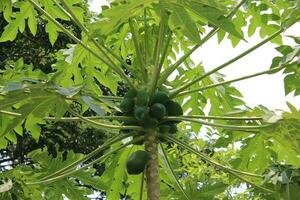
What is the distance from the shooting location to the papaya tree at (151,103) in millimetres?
2650

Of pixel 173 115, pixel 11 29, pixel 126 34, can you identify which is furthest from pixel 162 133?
pixel 11 29

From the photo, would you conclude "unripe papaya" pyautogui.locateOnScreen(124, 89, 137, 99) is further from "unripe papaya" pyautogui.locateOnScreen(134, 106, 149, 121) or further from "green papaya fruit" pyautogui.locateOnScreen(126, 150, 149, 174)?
"green papaya fruit" pyautogui.locateOnScreen(126, 150, 149, 174)

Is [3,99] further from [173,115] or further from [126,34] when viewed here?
[126,34]

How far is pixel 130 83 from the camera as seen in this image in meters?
3.07

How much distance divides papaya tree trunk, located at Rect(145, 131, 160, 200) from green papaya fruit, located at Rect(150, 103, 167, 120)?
0.28ft

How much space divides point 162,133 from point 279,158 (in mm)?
765

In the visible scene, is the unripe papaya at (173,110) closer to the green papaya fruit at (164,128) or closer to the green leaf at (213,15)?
the green papaya fruit at (164,128)

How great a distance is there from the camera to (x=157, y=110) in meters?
2.94

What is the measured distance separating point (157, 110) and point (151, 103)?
0.24 feet

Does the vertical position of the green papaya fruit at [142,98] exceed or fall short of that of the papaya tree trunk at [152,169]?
it exceeds it

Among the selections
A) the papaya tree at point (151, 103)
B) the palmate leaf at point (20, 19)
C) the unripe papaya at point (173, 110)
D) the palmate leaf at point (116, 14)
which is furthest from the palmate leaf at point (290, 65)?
the palmate leaf at point (20, 19)

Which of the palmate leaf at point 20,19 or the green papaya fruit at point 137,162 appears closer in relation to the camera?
the green papaya fruit at point 137,162

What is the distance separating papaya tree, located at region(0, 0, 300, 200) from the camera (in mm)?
2650

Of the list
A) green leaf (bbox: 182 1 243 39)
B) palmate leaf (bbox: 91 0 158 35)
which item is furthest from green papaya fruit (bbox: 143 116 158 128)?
green leaf (bbox: 182 1 243 39)
